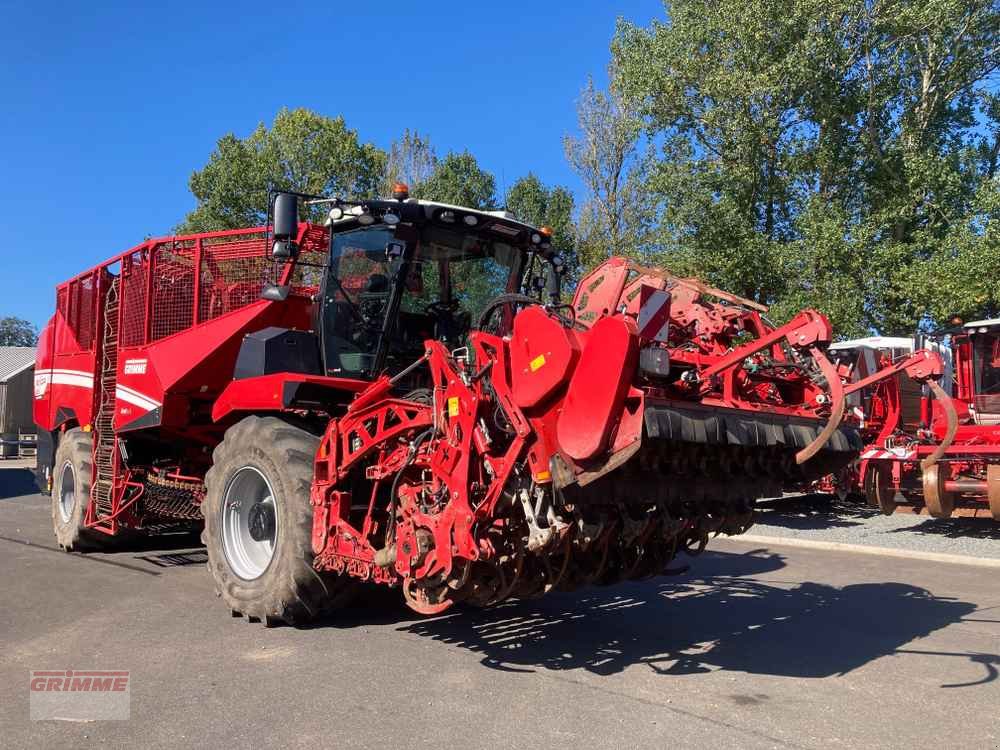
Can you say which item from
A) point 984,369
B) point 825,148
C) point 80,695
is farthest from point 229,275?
point 825,148

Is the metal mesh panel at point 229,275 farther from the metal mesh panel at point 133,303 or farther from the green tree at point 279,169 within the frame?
the green tree at point 279,169

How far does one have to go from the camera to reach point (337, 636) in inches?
221

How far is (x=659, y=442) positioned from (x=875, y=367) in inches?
380

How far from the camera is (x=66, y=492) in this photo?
31.2 ft

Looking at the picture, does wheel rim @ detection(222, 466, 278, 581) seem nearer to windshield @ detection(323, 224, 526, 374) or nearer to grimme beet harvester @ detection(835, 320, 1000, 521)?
windshield @ detection(323, 224, 526, 374)

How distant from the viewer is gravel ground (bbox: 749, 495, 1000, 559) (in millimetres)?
10742

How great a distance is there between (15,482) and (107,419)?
13508 mm

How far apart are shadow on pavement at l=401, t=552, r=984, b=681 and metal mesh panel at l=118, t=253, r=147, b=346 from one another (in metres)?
4.31

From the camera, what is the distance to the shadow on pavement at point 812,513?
42.4 feet

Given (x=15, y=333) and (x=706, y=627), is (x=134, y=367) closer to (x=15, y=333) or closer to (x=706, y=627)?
(x=706, y=627)

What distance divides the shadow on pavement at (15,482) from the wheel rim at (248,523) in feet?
39.7

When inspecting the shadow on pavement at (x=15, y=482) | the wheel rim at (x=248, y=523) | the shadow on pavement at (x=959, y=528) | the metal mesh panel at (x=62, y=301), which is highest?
the metal mesh panel at (x=62, y=301)

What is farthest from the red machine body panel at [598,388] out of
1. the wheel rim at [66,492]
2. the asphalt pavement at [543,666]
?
the wheel rim at [66,492]

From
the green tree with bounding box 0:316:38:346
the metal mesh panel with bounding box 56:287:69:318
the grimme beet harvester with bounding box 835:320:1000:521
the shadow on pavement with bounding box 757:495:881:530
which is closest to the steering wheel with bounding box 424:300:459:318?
the metal mesh panel with bounding box 56:287:69:318
